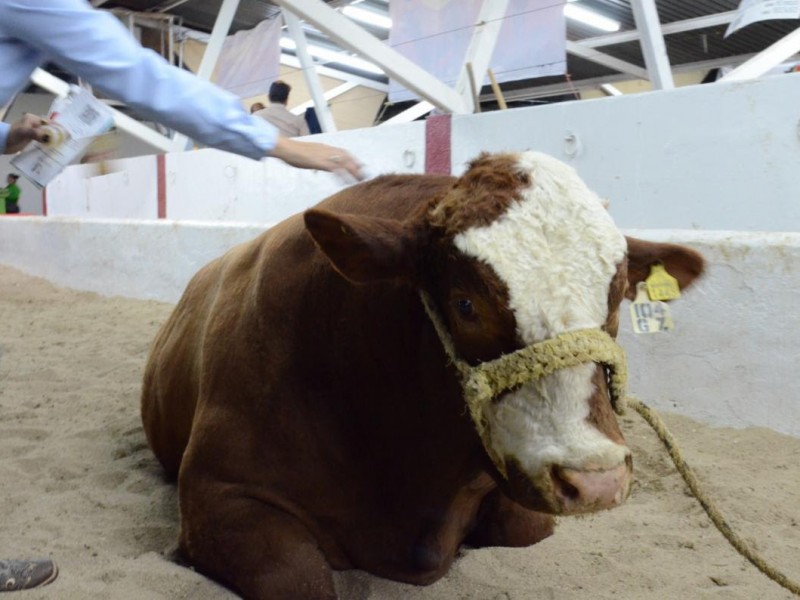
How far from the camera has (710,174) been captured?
402 centimetres

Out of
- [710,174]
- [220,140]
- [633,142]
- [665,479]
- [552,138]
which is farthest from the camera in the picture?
[552,138]

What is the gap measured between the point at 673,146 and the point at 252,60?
21.1 feet

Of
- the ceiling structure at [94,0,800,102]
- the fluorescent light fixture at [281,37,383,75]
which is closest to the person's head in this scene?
the ceiling structure at [94,0,800,102]

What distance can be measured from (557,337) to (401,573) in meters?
0.92

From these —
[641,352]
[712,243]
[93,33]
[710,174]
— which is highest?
[93,33]

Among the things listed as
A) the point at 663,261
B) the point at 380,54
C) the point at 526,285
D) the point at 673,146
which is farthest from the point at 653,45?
the point at 526,285

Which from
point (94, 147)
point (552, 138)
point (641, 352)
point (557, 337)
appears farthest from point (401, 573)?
point (552, 138)

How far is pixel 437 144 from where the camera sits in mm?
5477

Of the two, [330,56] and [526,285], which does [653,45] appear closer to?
[526,285]

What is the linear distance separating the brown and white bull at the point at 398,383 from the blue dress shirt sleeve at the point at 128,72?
1.27 ft

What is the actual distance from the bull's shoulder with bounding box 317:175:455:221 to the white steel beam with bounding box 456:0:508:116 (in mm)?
3408

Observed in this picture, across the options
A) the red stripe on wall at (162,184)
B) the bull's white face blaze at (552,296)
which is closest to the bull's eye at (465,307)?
the bull's white face blaze at (552,296)

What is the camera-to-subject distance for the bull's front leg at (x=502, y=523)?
2.51 meters

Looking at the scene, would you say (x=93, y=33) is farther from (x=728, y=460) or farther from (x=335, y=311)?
(x=728, y=460)
